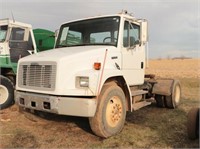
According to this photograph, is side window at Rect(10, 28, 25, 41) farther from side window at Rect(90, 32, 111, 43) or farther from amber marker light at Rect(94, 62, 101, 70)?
amber marker light at Rect(94, 62, 101, 70)

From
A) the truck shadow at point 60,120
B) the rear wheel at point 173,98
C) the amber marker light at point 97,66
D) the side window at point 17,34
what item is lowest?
the truck shadow at point 60,120

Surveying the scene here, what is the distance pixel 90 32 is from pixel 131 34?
3.42 ft

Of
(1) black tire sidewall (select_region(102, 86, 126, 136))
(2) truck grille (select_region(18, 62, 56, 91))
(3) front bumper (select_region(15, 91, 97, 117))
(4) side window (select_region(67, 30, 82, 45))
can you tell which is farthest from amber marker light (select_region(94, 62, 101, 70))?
(4) side window (select_region(67, 30, 82, 45))

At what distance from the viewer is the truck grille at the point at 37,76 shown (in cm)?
546

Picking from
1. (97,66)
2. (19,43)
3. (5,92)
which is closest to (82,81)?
(97,66)

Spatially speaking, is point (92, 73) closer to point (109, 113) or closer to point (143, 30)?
point (109, 113)

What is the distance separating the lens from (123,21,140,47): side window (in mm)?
6879

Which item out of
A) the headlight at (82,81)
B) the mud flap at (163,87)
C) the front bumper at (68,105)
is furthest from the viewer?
the mud flap at (163,87)

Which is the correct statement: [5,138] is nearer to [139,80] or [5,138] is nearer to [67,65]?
[67,65]

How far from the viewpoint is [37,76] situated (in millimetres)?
5750

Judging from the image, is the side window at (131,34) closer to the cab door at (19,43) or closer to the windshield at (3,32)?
the cab door at (19,43)

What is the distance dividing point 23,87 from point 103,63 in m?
1.83

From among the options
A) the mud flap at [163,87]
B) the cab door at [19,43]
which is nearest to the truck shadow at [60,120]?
the mud flap at [163,87]

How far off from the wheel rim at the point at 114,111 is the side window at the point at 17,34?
5.21 meters
